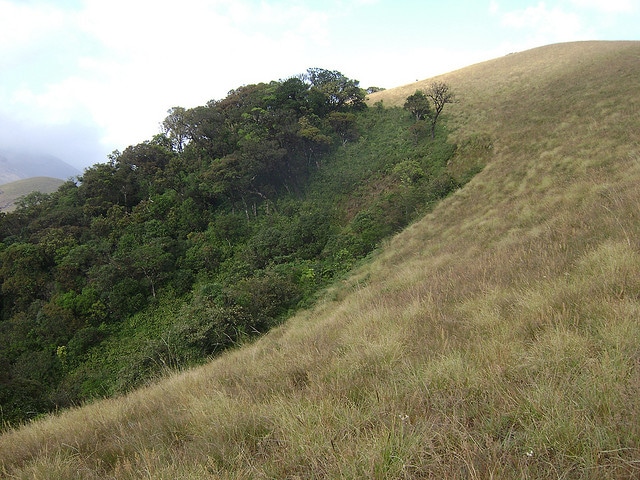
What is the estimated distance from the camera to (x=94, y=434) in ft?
10.5

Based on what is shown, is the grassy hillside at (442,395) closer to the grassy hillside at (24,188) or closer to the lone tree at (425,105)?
the lone tree at (425,105)

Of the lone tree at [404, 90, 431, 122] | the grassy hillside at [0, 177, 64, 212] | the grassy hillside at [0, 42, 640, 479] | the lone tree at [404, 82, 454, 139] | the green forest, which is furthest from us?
the grassy hillside at [0, 177, 64, 212]

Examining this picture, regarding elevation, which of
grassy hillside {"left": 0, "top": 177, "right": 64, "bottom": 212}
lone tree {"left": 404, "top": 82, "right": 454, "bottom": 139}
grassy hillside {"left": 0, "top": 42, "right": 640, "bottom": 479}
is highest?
grassy hillside {"left": 0, "top": 177, "right": 64, "bottom": 212}

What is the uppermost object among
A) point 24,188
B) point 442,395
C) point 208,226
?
point 24,188

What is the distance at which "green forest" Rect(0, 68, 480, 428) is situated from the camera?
699 inches

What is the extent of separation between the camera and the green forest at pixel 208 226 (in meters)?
17.8

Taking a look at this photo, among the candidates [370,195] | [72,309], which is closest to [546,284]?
[370,195]

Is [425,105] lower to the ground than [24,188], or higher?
lower

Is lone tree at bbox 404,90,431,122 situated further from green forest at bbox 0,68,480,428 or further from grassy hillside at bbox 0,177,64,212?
grassy hillside at bbox 0,177,64,212

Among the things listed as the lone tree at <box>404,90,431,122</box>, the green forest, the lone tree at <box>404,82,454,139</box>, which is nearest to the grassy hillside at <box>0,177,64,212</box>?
the green forest

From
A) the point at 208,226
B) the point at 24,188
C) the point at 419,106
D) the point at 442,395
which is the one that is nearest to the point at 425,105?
the point at 419,106

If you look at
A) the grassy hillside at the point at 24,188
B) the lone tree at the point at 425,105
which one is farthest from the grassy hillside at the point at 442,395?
→ the grassy hillside at the point at 24,188

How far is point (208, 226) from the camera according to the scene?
105ft

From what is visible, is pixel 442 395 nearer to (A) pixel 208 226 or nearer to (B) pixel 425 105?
(A) pixel 208 226
